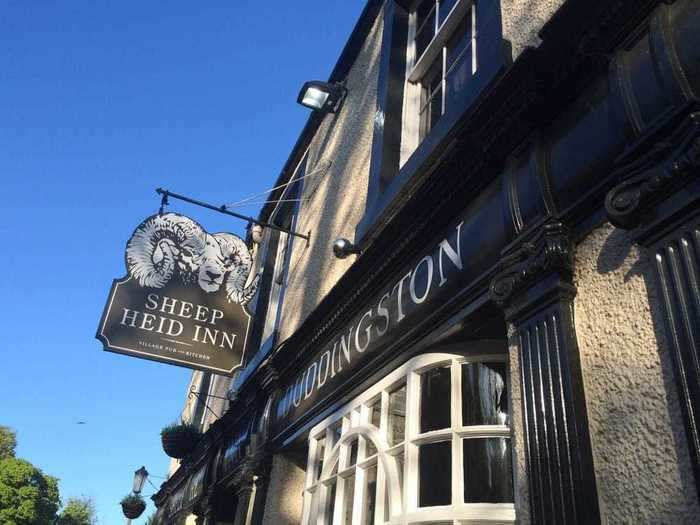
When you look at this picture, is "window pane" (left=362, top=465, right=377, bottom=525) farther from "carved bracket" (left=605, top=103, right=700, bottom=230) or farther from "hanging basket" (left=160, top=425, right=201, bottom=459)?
"hanging basket" (left=160, top=425, right=201, bottom=459)

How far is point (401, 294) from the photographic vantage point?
3.96 metres

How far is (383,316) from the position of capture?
164 inches

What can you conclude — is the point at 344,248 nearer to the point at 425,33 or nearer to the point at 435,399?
the point at 435,399

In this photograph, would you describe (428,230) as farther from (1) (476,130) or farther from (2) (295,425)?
(2) (295,425)

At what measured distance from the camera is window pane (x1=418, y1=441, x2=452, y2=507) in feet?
10.1

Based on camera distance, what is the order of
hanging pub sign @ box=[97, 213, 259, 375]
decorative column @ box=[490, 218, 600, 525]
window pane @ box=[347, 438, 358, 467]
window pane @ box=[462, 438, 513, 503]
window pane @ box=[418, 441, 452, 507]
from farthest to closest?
hanging pub sign @ box=[97, 213, 259, 375]
window pane @ box=[347, 438, 358, 467]
window pane @ box=[418, 441, 452, 507]
window pane @ box=[462, 438, 513, 503]
decorative column @ box=[490, 218, 600, 525]

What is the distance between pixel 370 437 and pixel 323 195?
386 centimetres

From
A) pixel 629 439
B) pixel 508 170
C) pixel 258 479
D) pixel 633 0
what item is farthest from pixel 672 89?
pixel 258 479

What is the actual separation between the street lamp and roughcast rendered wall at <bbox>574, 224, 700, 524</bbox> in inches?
579

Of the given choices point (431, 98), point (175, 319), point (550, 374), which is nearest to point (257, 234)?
point (175, 319)

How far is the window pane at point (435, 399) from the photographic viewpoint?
3.32 metres

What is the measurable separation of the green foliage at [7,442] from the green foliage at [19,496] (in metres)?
2.30

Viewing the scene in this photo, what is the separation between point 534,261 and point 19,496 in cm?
2549

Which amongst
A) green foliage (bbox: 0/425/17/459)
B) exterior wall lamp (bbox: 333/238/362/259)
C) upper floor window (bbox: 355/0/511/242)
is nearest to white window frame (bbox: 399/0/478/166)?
upper floor window (bbox: 355/0/511/242)
